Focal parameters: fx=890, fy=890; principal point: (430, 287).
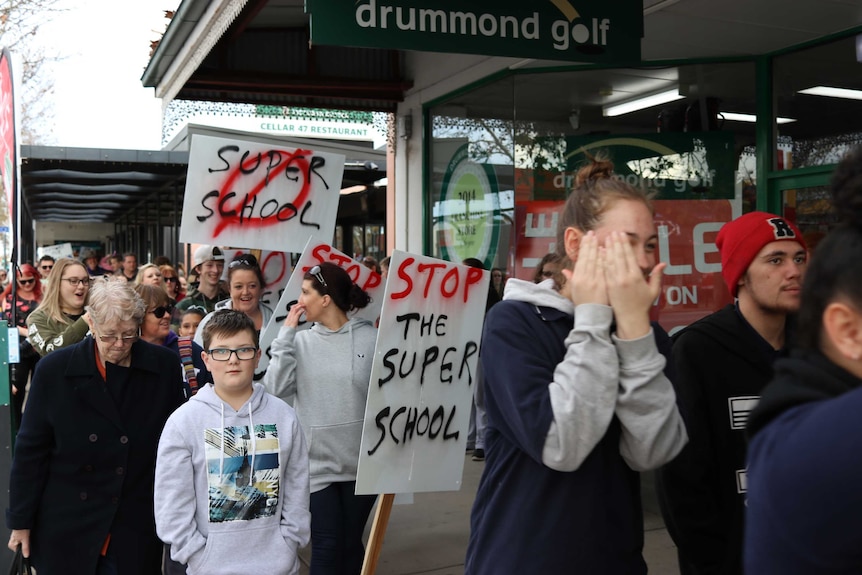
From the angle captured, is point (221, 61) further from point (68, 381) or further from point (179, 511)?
point (179, 511)

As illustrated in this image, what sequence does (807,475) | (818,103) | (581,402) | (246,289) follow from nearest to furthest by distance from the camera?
(807,475) → (581,402) → (246,289) → (818,103)

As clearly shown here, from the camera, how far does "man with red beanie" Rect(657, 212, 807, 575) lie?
2.56 m

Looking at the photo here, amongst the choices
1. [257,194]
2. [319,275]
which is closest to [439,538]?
[319,275]

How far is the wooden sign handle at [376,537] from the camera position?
4.18 metres

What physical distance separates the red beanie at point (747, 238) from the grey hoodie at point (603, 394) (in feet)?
3.88

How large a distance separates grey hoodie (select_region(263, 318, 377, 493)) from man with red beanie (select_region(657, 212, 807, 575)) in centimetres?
192

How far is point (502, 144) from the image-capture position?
7867mm

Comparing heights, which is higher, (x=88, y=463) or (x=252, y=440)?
(x=252, y=440)

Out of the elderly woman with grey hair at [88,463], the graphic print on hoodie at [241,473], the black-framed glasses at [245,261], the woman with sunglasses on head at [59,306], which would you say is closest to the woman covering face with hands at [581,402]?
the graphic print on hoodie at [241,473]

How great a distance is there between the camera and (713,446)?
2623 millimetres

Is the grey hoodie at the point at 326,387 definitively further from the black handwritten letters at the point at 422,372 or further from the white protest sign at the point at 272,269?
the white protest sign at the point at 272,269

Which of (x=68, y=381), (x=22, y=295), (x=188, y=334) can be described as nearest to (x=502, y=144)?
(x=188, y=334)

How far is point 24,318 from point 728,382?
8407 mm

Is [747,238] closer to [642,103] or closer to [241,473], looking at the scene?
[241,473]
